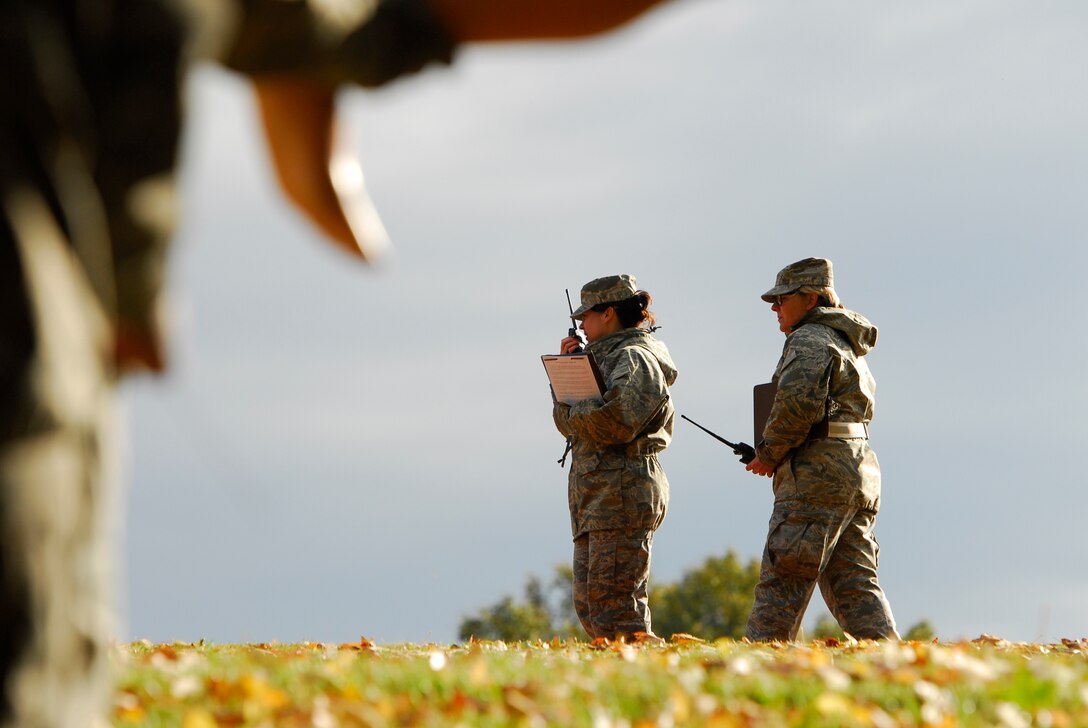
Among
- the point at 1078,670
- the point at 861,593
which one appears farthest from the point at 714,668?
the point at 861,593

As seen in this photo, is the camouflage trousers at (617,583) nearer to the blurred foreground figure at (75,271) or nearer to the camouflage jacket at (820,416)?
the camouflage jacket at (820,416)

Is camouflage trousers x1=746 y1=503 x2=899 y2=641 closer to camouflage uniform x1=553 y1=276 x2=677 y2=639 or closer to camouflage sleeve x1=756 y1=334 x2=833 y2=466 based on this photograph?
camouflage sleeve x1=756 y1=334 x2=833 y2=466

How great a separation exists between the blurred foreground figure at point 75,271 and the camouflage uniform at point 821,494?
6807 mm

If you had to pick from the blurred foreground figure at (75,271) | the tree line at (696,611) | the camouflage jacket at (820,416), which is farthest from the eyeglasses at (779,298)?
the tree line at (696,611)

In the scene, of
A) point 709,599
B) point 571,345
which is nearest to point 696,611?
point 709,599

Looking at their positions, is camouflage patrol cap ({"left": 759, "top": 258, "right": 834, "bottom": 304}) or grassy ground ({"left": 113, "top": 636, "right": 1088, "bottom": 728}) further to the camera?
camouflage patrol cap ({"left": 759, "top": 258, "right": 834, "bottom": 304})

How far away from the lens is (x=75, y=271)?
100 inches

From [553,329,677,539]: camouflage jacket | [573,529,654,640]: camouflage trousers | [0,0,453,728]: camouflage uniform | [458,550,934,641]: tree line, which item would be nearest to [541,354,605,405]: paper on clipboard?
[553,329,677,539]: camouflage jacket

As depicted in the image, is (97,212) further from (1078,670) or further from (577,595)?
(577,595)

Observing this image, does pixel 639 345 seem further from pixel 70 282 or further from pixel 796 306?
pixel 70 282

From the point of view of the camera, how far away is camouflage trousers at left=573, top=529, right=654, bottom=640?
9.70m

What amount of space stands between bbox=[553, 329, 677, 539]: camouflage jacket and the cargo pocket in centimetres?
115

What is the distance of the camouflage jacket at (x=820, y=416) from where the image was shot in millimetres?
9164

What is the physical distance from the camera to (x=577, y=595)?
10.2 m
